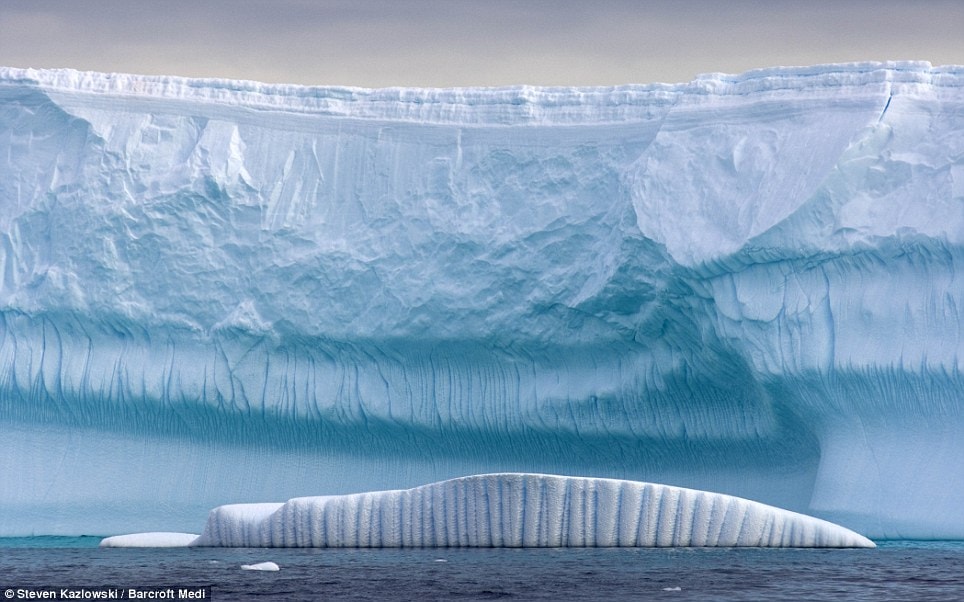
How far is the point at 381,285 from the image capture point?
2008cm

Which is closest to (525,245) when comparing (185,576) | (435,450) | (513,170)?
(513,170)

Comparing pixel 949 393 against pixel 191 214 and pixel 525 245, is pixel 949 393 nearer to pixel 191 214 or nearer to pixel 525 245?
pixel 525 245

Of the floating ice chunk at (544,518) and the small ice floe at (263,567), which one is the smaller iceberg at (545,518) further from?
the small ice floe at (263,567)

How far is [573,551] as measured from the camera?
1505 centimetres

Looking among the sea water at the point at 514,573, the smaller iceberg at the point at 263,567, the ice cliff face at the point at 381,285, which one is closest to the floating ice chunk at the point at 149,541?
the sea water at the point at 514,573

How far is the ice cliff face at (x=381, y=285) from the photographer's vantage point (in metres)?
19.0

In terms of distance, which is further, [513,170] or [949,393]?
[513,170]

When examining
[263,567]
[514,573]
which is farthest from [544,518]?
[263,567]

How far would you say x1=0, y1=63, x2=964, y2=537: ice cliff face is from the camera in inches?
750

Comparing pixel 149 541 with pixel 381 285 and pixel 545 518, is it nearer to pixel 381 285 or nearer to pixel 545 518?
pixel 381 285

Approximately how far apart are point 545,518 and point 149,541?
5055mm

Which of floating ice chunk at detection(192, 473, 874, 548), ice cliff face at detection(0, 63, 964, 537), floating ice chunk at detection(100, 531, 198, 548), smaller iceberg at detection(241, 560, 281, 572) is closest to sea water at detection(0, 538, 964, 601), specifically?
smaller iceberg at detection(241, 560, 281, 572)

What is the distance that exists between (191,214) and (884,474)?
9433 mm

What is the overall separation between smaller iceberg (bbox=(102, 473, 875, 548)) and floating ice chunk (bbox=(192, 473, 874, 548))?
1 centimetres
